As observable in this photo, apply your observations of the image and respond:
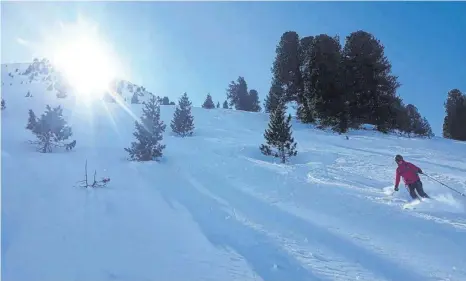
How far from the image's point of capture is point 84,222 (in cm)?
790

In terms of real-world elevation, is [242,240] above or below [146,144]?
below

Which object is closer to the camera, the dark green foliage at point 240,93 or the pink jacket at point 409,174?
the pink jacket at point 409,174

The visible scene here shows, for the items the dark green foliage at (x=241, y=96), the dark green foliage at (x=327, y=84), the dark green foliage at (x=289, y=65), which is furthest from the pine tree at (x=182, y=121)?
the dark green foliage at (x=241, y=96)

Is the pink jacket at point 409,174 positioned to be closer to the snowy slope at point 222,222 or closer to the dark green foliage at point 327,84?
the snowy slope at point 222,222

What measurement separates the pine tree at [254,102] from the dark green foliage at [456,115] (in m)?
31.3

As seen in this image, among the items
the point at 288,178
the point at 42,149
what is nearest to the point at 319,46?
the point at 288,178

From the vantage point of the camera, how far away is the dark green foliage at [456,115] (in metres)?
47.0

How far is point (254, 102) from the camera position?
65750 mm

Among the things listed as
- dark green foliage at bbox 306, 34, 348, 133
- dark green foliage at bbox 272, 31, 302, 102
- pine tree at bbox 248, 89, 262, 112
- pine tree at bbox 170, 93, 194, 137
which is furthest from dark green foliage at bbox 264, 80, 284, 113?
pine tree at bbox 248, 89, 262, 112

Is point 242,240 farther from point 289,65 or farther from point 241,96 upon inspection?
point 241,96

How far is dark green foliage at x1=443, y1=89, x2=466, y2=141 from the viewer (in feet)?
154

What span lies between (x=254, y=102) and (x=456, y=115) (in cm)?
3317

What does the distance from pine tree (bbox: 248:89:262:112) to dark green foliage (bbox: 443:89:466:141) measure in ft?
103

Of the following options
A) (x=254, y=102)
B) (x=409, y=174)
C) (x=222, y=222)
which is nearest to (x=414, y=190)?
(x=409, y=174)
